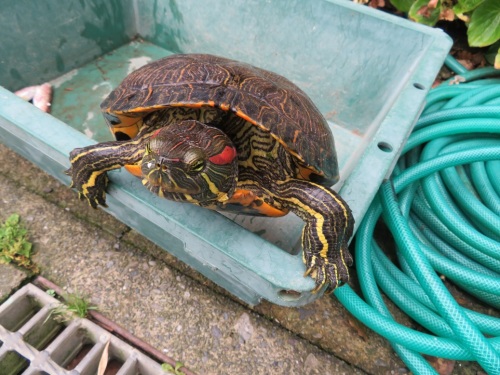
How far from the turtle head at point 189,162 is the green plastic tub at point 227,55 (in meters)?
0.15

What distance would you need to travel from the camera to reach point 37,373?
3.94 feet

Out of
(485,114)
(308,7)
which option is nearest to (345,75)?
(308,7)

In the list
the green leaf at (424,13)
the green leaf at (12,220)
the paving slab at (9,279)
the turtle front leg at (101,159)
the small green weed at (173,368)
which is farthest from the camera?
the green leaf at (424,13)

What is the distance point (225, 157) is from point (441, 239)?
1151mm

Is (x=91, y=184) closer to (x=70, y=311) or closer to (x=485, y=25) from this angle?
(x=70, y=311)

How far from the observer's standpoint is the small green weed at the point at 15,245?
1474mm

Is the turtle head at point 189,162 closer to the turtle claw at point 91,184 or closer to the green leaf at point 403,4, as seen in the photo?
the turtle claw at point 91,184

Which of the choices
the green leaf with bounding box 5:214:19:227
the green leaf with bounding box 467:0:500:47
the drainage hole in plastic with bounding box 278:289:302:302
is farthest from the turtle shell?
the green leaf with bounding box 467:0:500:47

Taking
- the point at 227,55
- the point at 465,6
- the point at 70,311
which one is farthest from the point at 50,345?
the point at 465,6

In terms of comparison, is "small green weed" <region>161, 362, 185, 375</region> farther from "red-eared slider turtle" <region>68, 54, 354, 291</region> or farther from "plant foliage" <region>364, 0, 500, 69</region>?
"plant foliage" <region>364, 0, 500, 69</region>

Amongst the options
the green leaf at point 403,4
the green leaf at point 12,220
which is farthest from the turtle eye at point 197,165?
the green leaf at point 403,4

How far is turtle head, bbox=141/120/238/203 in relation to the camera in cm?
93

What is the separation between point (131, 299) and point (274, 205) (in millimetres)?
675

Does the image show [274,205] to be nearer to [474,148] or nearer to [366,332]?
[366,332]
